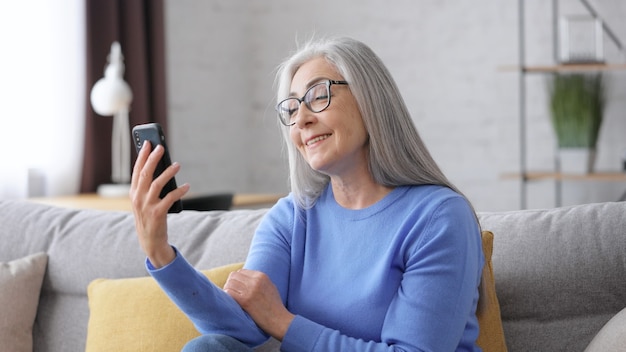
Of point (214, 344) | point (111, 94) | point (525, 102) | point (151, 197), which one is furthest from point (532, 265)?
point (525, 102)

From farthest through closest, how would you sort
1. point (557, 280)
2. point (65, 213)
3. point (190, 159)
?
point (190, 159) → point (65, 213) → point (557, 280)

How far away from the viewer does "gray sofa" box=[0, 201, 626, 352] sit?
170 centimetres

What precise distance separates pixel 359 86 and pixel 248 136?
359cm

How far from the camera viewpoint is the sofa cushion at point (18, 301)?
2.11 meters

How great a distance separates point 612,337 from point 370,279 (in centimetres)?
40

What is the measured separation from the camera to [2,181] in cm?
384

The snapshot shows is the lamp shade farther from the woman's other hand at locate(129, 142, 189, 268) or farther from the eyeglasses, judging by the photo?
the woman's other hand at locate(129, 142, 189, 268)

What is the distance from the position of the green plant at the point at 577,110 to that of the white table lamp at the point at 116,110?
180 cm

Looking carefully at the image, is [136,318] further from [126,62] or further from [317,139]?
[126,62]

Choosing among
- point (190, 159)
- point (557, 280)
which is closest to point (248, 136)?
point (190, 159)

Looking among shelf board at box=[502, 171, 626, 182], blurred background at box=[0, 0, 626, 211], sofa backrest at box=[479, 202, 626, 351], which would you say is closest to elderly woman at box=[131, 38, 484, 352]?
sofa backrest at box=[479, 202, 626, 351]

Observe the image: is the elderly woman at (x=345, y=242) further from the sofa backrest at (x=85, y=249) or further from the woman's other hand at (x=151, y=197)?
the sofa backrest at (x=85, y=249)

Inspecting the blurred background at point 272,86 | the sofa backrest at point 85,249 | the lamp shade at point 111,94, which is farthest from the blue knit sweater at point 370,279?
the blurred background at point 272,86

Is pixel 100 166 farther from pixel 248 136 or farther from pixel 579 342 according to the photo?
pixel 579 342
